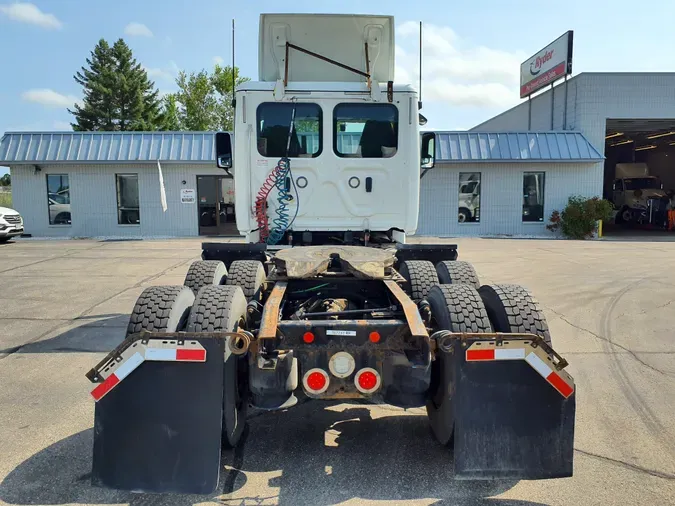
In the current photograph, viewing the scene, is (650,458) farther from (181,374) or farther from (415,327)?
(181,374)

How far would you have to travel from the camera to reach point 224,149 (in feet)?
20.2

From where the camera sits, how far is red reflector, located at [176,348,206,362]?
2814 mm

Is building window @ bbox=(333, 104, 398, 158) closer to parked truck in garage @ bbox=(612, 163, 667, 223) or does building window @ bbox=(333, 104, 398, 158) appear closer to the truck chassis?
the truck chassis

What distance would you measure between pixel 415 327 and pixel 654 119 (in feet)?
73.6

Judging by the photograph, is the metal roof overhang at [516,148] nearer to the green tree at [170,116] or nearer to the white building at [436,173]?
the white building at [436,173]

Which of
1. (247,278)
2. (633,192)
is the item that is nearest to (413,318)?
(247,278)

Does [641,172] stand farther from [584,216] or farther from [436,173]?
[436,173]

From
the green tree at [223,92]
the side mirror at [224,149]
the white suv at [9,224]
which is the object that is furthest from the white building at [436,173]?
the green tree at [223,92]

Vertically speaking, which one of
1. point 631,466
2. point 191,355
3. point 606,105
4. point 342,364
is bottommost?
point 631,466

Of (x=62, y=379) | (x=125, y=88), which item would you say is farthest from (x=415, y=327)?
(x=125, y=88)

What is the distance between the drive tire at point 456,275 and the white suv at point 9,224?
17.7 m

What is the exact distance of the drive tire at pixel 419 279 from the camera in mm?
4754

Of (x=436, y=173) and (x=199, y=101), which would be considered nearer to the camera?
(x=436, y=173)

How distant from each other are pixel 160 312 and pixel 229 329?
509mm
